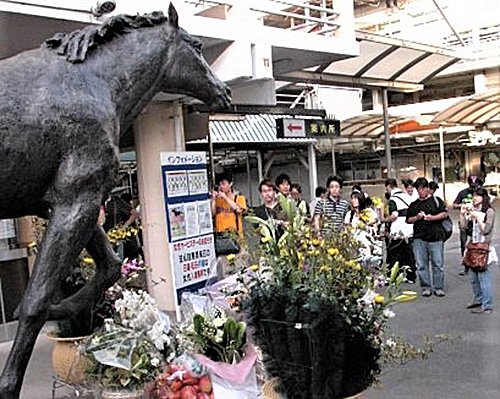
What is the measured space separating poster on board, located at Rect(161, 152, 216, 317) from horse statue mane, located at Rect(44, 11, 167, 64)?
14.7ft

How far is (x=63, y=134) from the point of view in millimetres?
2467

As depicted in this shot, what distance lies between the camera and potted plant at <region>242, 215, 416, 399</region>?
2592mm

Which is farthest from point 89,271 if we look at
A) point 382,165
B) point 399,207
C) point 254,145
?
point 382,165

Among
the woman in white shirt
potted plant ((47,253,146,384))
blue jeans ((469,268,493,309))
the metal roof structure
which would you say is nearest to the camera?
the woman in white shirt

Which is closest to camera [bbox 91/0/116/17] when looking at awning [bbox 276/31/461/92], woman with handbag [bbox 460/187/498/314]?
awning [bbox 276/31/461/92]

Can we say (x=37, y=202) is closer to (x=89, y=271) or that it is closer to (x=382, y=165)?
(x=89, y=271)

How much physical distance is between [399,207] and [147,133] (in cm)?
405

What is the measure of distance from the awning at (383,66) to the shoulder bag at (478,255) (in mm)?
3234

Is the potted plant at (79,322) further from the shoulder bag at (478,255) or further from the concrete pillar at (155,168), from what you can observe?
the shoulder bag at (478,255)

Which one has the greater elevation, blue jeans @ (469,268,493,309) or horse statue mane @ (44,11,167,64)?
horse statue mane @ (44,11,167,64)

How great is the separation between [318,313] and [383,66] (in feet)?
28.0

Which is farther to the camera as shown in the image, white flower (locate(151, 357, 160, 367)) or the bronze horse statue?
white flower (locate(151, 357, 160, 367))

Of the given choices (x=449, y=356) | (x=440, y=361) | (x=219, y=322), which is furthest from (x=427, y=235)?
(x=219, y=322)

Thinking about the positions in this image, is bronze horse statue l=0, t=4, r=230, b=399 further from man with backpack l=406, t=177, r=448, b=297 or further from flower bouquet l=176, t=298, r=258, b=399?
man with backpack l=406, t=177, r=448, b=297
